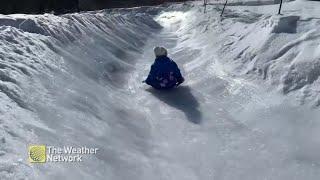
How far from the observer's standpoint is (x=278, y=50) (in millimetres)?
8133

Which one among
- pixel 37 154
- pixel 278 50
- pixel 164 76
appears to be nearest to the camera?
pixel 37 154

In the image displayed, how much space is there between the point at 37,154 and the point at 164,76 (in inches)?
155

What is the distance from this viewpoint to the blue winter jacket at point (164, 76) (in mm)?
7949

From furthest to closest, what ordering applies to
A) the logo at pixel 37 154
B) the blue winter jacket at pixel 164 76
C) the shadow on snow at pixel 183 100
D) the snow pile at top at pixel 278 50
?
1. the blue winter jacket at pixel 164 76
2. the snow pile at top at pixel 278 50
3. the shadow on snow at pixel 183 100
4. the logo at pixel 37 154

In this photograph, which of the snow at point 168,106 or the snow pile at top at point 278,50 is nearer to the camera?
the snow at point 168,106

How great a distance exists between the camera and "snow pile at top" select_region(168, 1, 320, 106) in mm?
6789

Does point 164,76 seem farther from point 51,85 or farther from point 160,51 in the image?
point 51,85

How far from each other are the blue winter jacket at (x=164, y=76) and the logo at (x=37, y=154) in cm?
370

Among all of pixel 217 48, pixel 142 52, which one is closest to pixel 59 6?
pixel 142 52

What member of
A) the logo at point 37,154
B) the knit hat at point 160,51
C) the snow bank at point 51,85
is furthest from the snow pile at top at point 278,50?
the logo at point 37,154

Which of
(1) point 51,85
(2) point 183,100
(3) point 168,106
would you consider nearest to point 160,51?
(2) point 183,100

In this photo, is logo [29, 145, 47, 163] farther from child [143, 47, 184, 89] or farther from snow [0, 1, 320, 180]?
child [143, 47, 184, 89]

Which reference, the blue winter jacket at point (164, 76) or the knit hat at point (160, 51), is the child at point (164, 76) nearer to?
the blue winter jacket at point (164, 76)

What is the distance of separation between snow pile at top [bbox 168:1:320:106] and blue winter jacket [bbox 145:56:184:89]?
106 centimetres
